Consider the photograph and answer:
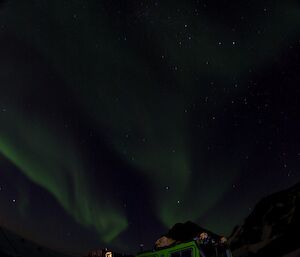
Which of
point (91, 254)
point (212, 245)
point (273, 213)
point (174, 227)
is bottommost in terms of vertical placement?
point (212, 245)

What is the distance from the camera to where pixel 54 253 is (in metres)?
62.5

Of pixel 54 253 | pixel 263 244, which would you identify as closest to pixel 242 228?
pixel 263 244

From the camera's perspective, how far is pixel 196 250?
1352cm

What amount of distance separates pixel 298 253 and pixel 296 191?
45.1 meters

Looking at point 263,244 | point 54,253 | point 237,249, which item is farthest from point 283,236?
point 54,253

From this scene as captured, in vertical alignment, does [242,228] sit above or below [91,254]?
above

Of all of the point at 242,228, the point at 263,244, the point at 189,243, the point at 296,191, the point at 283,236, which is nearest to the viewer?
the point at 189,243

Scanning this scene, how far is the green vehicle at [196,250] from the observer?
535 inches

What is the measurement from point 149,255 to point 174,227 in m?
181

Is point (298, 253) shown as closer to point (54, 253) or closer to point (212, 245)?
point (54, 253)

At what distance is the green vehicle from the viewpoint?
13.6 metres

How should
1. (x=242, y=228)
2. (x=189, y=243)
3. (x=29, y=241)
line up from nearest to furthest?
(x=189, y=243) → (x=29, y=241) → (x=242, y=228)

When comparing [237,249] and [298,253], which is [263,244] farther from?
[298,253]

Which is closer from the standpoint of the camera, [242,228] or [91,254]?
[91,254]
